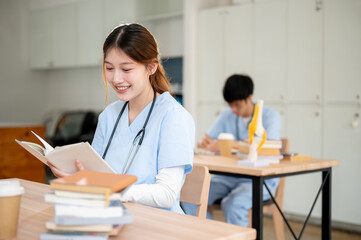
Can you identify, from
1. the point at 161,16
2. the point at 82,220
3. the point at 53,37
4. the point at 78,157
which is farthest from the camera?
the point at 53,37

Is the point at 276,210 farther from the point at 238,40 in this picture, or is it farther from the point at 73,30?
the point at 73,30

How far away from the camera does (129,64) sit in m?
1.64

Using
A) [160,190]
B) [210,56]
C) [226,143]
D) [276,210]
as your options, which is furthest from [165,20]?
[160,190]

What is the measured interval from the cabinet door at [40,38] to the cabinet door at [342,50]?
458 cm

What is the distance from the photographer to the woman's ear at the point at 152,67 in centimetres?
172

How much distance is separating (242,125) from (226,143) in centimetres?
54

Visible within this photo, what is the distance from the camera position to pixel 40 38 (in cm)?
721

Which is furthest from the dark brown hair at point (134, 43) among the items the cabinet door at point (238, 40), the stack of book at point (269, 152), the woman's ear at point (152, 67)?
the cabinet door at point (238, 40)

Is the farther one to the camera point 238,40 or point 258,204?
point 238,40

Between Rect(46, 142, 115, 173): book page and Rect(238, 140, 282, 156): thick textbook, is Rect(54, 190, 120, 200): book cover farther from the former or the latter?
Rect(238, 140, 282, 156): thick textbook

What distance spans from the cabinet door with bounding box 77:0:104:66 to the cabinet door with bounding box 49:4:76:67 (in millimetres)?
138

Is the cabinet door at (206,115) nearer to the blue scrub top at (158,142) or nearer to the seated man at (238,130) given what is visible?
the seated man at (238,130)

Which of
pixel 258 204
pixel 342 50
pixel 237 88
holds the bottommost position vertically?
pixel 258 204

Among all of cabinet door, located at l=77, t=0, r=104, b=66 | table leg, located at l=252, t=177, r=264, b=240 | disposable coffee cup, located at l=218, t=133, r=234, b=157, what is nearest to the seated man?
disposable coffee cup, located at l=218, t=133, r=234, b=157
